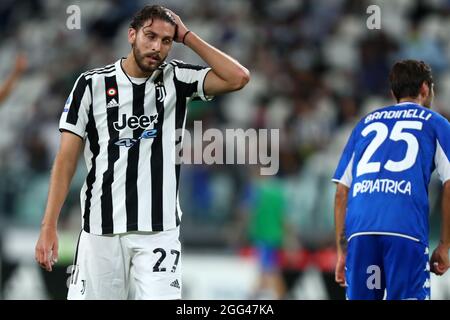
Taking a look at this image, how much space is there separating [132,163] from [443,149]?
183 cm

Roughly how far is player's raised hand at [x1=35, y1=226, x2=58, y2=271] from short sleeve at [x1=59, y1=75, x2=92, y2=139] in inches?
23.7

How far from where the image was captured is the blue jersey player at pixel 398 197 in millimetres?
5391

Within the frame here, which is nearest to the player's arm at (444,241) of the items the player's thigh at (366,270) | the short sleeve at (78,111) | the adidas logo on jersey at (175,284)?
the player's thigh at (366,270)

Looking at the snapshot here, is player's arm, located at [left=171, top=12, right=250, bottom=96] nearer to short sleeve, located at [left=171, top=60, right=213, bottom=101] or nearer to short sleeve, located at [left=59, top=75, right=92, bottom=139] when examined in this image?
short sleeve, located at [left=171, top=60, right=213, bottom=101]

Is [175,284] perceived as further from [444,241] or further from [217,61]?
[444,241]

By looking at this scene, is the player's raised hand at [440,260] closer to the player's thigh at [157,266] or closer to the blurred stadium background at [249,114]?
the player's thigh at [157,266]

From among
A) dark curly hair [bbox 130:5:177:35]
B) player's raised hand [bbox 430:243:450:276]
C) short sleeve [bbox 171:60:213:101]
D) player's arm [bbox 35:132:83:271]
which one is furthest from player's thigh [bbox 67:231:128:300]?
player's raised hand [bbox 430:243:450:276]

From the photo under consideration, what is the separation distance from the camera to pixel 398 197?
17.8 ft

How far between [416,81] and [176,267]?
1.84 metres

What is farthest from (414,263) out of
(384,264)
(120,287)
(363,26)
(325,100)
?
(363,26)

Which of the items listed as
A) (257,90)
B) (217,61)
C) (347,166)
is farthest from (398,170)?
(257,90)

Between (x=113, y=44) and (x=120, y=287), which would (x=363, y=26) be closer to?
(x=113, y=44)

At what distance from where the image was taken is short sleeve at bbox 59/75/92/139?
5.42 m
